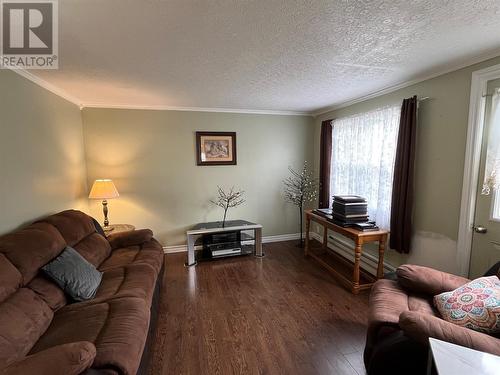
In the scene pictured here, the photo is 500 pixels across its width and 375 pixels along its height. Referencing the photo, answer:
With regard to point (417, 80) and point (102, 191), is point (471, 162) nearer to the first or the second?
point (417, 80)

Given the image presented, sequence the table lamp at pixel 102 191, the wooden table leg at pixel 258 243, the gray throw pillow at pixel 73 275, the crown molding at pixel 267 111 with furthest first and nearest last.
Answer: the wooden table leg at pixel 258 243 → the table lamp at pixel 102 191 → the crown molding at pixel 267 111 → the gray throw pillow at pixel 73 275

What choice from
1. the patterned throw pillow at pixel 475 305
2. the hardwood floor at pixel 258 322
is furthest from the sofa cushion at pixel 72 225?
the patterned throw pillow at pixel 475 305

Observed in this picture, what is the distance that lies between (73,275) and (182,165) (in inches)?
86.7

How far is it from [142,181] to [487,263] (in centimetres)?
397

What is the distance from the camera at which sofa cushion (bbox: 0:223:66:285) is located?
4.99 feet

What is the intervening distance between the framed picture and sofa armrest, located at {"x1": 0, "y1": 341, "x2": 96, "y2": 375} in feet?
9.53

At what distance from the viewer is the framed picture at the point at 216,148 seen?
3.70 m

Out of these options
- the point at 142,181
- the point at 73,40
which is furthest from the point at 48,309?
the point at 142,181

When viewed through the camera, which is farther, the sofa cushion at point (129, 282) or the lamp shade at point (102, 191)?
the lamp shade at point (102, 191)

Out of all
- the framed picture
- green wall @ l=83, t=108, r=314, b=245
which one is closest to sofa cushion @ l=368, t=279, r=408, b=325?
green wall @ l=83, t=108, r=314, b=245

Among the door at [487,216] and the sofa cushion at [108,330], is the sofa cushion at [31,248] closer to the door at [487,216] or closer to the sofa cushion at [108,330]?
the sofa cushion at [108,330]

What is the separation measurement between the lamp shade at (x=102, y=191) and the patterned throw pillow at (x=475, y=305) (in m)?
3.36

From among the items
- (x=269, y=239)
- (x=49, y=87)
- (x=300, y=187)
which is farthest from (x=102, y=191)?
(x=300, y=187)

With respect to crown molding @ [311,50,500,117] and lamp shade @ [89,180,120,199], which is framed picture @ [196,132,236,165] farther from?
crown molding @ [311,50,500,117]
